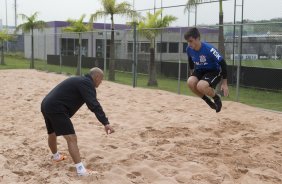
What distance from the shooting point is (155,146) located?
22.1 ft

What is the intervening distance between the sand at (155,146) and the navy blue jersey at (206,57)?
1318mm

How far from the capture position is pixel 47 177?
5156 mm

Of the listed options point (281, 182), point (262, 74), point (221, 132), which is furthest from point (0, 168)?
point (262, 74)

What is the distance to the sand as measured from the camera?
528cm

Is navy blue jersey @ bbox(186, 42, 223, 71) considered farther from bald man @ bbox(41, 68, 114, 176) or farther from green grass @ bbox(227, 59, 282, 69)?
green grass @ bbox(227, 59, 282, 69)

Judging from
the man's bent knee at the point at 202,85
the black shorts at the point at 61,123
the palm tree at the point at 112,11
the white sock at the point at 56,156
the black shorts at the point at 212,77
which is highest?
the palm tree at the point at 112,11

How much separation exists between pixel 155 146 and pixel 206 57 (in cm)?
167

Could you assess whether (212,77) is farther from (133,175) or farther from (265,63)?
(265,63)

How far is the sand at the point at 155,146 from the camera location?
5277 mm

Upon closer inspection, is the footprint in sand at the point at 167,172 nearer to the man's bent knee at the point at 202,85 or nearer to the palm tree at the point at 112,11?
the man's bent knee at the point at 202,85

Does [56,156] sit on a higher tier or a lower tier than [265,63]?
lower

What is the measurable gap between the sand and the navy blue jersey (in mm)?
1318

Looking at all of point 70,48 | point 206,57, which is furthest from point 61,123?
point 70,48

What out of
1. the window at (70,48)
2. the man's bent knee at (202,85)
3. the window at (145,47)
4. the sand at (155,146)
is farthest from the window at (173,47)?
the man's bent knee at (202,85)
